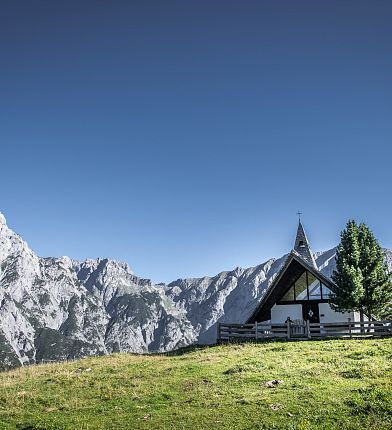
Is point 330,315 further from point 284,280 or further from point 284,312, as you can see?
point 284,280

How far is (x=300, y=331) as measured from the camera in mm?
36594

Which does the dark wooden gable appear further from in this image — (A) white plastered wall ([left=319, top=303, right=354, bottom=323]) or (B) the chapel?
(A) white plastered wall ([left=319, top=303, right=354, bottom=323])

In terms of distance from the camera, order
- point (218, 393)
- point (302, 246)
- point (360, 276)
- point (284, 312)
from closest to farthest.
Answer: point (218, 393) < point (360, 276) < point (284, 312) < point (302, 246)

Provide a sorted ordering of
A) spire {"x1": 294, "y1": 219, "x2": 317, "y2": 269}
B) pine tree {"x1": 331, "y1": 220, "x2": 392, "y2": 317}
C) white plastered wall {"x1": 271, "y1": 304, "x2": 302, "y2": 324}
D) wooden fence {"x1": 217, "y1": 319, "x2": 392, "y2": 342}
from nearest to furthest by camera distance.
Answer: wooden fence {"x1": 217, "y1": 319, "x2": 392, "y2": 342} < pine tree {"x1": 331, "y1": 220, "x2": 392, "y2": 317} < white plastered wall {"x1": 271, "y1": 304, "x2": 302, "y2": 324} < spire {"x1": 294, "y1": 219, "x2": 317, "y2": 269}

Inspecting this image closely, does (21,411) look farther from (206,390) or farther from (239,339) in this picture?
(239,339)

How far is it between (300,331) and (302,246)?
14.3 meters

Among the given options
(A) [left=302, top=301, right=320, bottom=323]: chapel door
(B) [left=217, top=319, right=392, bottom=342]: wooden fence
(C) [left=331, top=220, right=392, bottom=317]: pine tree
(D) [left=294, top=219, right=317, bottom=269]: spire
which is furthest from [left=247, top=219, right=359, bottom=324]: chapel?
(D) [left=294, top=219, right=317, bottom=269]: spire

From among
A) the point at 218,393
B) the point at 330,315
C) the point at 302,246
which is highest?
the point at 302,246

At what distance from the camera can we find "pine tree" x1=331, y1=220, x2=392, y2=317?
1470 inches

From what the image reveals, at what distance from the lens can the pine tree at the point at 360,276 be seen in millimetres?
37344

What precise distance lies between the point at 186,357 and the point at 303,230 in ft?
→ 84.9

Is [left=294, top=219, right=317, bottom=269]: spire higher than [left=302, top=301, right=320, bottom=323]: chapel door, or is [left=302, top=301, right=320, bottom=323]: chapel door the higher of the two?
[left=294, top=219, right=317, bottom=269]: spire

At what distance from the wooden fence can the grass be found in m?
5.51

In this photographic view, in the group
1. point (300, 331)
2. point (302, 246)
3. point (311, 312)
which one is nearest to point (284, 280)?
point (311, 312)
